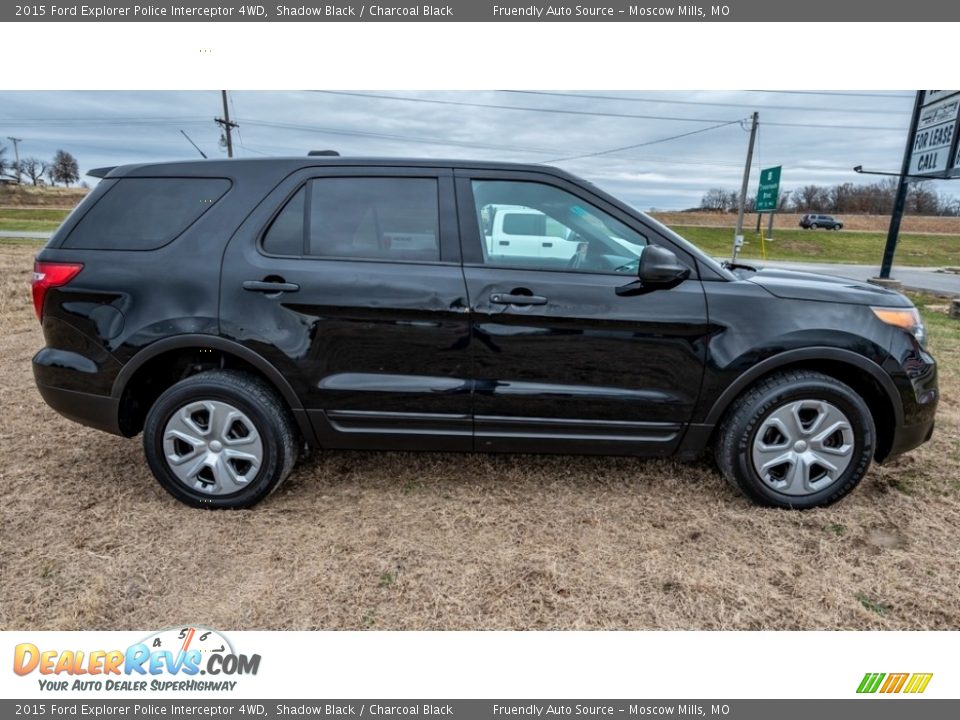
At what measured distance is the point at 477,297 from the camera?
2.73m

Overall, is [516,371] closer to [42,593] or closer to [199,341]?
[199,341]

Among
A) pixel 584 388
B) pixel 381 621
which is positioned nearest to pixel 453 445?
pixel 584 388

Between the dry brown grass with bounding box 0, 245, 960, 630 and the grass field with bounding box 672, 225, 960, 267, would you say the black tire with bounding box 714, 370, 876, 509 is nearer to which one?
the dry brown grass with bounding box 0, 245, 960, 630

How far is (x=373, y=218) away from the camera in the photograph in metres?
2.87

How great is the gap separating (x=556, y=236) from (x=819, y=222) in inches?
2111

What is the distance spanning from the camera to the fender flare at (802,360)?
278cm

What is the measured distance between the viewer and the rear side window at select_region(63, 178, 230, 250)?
283 centimetres

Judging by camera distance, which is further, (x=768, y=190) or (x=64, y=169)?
(x=64, y=169)

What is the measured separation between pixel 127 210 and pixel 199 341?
0.80 m

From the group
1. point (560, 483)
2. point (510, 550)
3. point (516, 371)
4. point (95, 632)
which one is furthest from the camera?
point (560, 483)

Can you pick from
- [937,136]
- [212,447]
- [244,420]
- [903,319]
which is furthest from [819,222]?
[212,447]

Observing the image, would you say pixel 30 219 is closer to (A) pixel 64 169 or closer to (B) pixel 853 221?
(A) pixel 64 169

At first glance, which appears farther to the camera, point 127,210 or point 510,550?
point 127,210

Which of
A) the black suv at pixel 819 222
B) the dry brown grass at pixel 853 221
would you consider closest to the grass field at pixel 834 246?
the black suv at pixel 819 222
